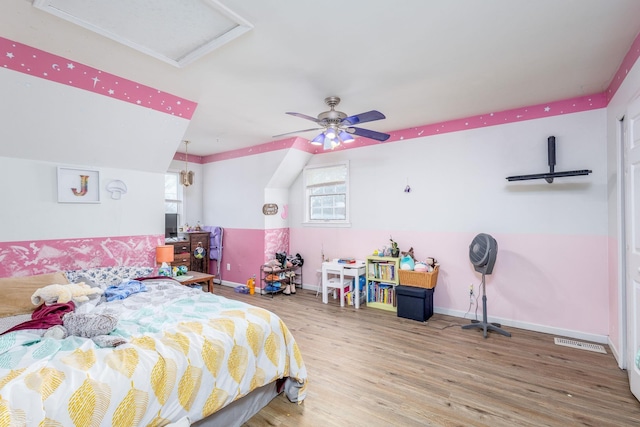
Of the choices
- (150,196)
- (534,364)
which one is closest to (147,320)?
(150,196)

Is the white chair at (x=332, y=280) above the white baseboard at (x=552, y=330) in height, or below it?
above

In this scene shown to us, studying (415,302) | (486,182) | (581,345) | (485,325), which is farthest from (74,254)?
(581,345)

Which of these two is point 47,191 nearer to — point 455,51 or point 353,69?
point 353,69

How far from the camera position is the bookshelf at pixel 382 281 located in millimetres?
4254

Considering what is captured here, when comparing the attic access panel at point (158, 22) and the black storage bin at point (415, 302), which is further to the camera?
the black storage bin at point (415, 302)

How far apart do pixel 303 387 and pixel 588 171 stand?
3.53 meters

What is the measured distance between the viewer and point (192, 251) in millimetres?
5449

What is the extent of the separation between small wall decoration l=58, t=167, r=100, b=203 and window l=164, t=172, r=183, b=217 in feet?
8.72

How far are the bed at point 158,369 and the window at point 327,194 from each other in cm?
306

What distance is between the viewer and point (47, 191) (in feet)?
9.18

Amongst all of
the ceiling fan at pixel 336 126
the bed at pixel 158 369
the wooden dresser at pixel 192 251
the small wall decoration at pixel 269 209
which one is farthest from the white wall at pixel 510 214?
the wooden dresser at pixel 192 251

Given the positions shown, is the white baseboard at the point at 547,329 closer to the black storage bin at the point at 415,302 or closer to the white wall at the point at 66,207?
the black storage bin at the point at 415,302

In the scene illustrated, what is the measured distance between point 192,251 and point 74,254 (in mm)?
2484

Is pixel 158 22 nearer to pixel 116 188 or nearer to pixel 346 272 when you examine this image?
pixel 116 188
